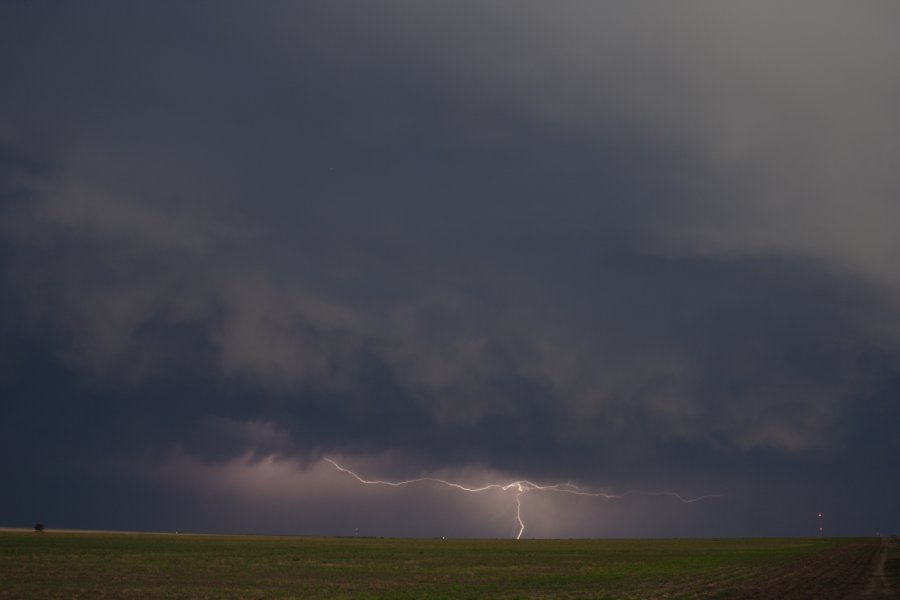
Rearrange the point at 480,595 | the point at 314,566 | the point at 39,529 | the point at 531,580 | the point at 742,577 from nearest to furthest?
the point at 480,595, the point at 531,580, the point at 742,577, the point at 314,566, the point at 39,529

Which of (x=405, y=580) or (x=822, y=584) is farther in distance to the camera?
(x=405, y=580)

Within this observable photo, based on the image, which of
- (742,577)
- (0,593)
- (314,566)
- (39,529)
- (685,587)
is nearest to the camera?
(0,593)

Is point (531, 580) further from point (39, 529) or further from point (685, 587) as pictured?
point (39, 529)

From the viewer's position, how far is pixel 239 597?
32188mm

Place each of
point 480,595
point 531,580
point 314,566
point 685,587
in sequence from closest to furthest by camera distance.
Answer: point 480,595
point 685,587
point 531,580
point 314,566

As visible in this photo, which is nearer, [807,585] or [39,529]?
[807,585]

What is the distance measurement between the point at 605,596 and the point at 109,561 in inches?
1492

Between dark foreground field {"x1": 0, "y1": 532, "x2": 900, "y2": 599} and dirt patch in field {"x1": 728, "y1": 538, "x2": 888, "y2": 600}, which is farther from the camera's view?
dirt patch in field {"x1": 728, "y1": 538, "x2": 888, "y2": 600}

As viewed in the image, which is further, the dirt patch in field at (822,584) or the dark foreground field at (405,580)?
the dirt patch in field at (822,584)

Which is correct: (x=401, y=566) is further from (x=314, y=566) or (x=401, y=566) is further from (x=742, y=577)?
(x=742, y=577)

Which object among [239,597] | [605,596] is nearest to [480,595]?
[605,596]

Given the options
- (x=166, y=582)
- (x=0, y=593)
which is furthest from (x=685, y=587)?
(x=0, y=593)

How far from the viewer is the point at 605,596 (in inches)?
1316

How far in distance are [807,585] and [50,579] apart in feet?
123
